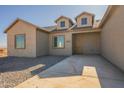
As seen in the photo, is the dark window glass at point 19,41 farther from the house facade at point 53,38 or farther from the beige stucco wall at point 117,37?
the beige stucco wall at point 117,37

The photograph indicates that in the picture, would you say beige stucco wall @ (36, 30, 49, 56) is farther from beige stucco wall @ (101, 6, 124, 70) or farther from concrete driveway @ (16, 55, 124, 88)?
beige stucco wall @ (101, 6, 124, 70)

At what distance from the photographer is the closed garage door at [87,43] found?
487 inches

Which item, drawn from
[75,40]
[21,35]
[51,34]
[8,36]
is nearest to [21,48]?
[21,35]

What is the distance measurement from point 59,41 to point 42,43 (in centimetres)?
201

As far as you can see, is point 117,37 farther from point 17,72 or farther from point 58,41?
point 58,41

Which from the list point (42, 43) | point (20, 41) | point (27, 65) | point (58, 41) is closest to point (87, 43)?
point (58, 41)

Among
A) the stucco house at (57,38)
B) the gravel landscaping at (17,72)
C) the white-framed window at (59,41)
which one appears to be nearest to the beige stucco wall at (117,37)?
the stucco house at (57,38)

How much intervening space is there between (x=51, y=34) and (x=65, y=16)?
9.76 feet

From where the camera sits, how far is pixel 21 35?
35.0 feet

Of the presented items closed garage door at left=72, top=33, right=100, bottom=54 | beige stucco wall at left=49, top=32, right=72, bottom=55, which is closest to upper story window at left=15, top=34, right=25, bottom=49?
beige stucco wall at left=49, top=32, right=72, bottom=55

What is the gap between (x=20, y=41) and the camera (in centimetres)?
1077

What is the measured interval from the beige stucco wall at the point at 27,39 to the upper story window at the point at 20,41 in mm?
316

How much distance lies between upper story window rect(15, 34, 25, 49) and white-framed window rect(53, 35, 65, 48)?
11.3 feet
